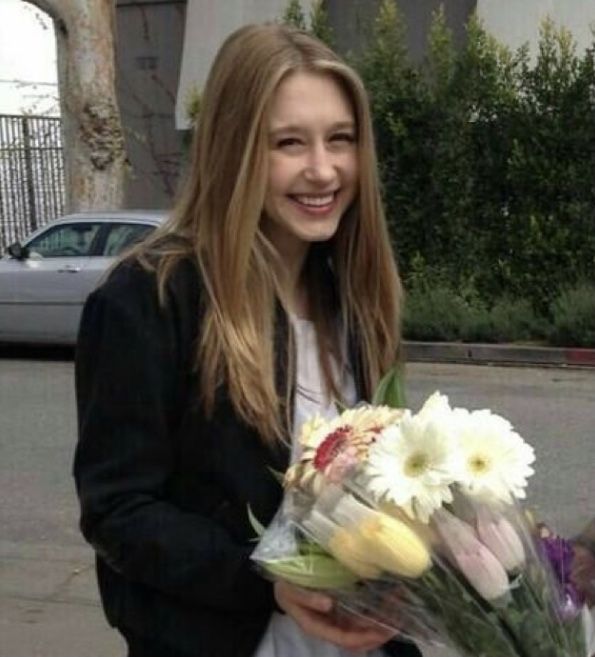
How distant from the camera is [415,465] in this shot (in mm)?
1436

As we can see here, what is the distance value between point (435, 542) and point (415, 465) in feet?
0.29

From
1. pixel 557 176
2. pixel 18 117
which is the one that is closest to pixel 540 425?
pixel 557 176

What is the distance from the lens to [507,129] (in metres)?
13.9

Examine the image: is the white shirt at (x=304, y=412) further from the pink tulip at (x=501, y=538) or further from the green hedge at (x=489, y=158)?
the green hedge at (x=489, y=158)

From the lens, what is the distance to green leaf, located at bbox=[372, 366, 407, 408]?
1.68 m

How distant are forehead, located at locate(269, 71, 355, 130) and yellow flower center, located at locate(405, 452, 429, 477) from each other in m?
0.50

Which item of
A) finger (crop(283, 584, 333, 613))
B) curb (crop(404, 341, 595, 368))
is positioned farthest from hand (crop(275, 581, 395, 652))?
curb (crop(404, 341, 595, 368))

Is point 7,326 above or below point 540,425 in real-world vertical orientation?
below

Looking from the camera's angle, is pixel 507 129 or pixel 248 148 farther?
pixel 507 129

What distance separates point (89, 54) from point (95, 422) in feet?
43.7

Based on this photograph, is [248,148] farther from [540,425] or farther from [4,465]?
[540,425]

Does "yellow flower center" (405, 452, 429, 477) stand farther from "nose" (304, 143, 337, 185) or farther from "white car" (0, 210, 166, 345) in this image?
"white car" (0, 210, 166, 345)

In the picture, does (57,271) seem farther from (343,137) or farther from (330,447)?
(330,447)

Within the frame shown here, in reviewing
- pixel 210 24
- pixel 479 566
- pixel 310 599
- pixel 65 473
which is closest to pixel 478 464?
pixel 479 566
